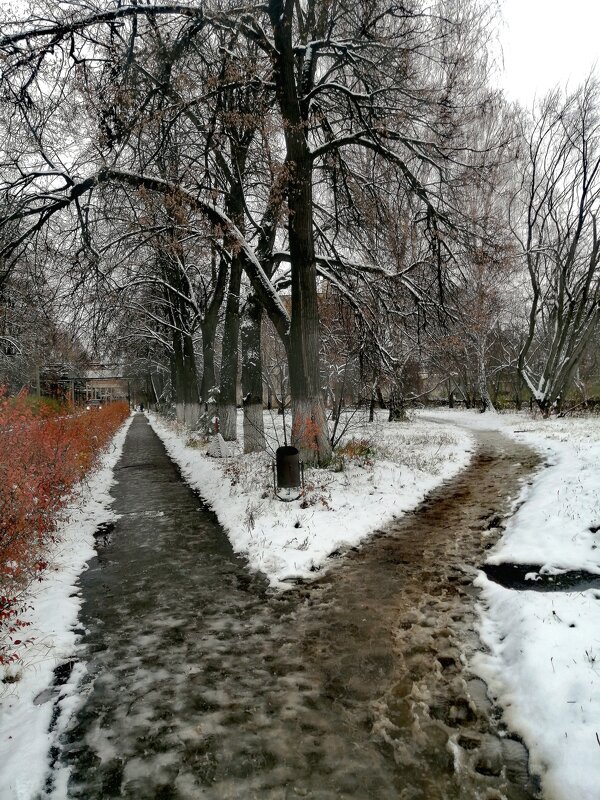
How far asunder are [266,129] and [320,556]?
6.50m

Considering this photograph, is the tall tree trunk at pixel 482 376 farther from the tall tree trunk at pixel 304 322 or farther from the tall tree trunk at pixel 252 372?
the tall tree trunk at pixel 304 322

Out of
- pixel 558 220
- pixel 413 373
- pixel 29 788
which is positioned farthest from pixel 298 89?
pixel 413 373

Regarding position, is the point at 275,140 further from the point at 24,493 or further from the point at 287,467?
the point at 24,493

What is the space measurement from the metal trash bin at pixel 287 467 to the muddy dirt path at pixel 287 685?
181 centimetres

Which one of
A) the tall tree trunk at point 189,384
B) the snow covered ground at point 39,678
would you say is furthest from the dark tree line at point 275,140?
the tall tree trunk at point 189,384

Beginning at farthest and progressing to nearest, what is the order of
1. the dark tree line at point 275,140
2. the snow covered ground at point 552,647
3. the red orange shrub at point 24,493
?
the dark tree line at point 275,140, the red orange shrub at point 24,493, the snow covered ground at point 552,647

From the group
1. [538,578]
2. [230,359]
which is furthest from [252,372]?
[538,578]

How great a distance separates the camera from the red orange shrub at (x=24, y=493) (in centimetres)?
463

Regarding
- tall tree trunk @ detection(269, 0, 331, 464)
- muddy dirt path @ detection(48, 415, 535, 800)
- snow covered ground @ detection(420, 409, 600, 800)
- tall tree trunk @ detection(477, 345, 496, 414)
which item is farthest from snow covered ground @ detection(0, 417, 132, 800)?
tall tree trunk @ detection(477, 345, 496, 414)

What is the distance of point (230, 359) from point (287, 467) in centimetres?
717

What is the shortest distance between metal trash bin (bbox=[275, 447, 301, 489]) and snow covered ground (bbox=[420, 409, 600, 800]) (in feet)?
11.0

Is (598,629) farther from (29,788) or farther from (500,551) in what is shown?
(29,788)

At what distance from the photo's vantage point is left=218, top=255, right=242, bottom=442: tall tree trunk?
48.2ft

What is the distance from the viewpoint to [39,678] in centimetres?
374
